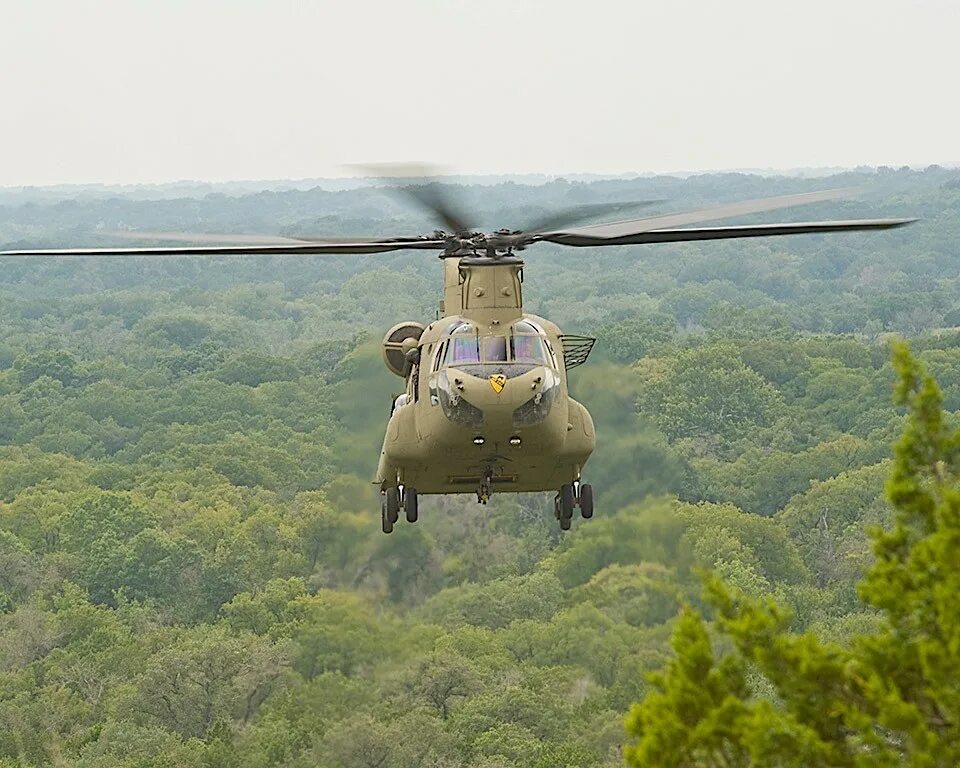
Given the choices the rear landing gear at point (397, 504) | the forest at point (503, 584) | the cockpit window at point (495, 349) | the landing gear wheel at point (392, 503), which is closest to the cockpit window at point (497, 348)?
the cockpit window at point (495, 349)

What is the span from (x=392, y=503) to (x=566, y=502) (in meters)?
2.99

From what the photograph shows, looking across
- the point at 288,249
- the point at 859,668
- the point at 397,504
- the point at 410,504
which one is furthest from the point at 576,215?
the point at 859,668

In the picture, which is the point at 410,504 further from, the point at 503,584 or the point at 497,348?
the point at 503,584

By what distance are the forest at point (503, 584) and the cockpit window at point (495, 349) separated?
205cm

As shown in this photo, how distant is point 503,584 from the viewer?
235 ft

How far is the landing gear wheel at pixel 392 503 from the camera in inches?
1251

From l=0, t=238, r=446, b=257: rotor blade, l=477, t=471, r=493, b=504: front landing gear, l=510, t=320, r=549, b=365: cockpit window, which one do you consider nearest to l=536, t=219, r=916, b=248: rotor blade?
l=510, t=320, r=549, b=365: cockpit window

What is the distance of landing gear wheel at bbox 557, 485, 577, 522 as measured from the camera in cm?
3123

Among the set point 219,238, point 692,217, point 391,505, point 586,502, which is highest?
point 692,217

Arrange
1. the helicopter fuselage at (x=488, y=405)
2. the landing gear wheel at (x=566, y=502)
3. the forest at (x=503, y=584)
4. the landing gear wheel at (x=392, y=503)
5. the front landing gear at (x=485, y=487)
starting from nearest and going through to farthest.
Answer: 1. the forest at (x=503, y=584)
2. the helicopter fuselage at (x=488, y=405)
3. the front landing gear at (x=485, y=487)
4. the landing gear wheel at (x=566, y=502)
5. the landing gear wheel at (x=392, y=503)

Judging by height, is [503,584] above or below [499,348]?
below

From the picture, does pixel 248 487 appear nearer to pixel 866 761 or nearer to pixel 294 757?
pixel 294 757

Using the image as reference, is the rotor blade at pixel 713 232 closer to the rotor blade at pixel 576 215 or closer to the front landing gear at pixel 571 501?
the rotor blade at pixel 576 215

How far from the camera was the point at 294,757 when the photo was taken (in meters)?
59.9
